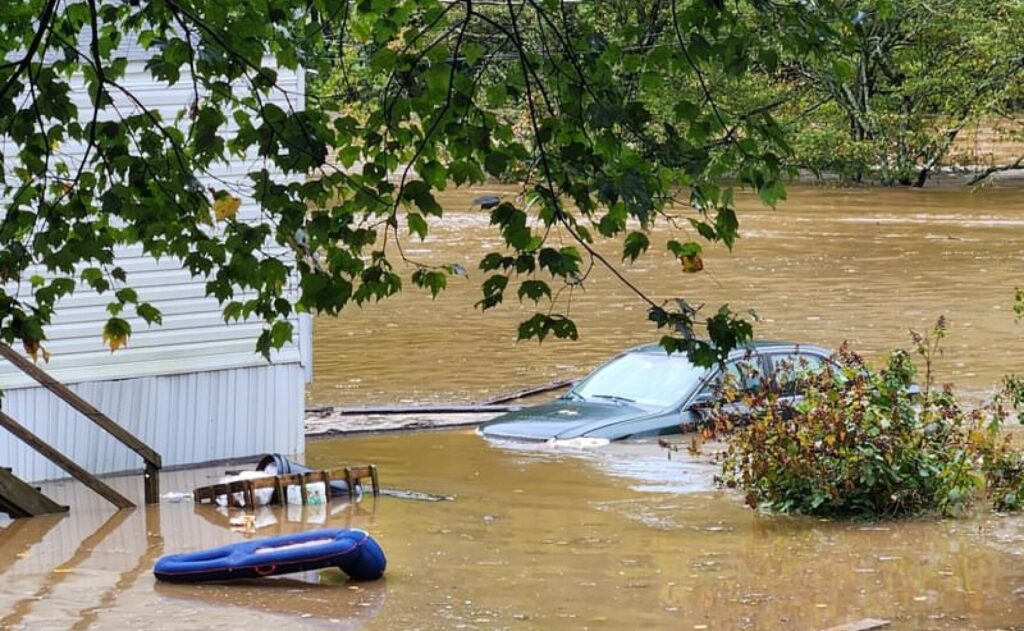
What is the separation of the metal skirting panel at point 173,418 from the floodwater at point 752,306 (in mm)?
4929

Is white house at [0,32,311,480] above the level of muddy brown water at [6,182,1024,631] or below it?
above

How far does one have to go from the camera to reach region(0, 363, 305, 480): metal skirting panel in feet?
54.9

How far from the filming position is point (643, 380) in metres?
18.6

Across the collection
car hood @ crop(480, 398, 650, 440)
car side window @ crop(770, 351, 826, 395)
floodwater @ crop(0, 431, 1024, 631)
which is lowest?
floodwater @ crop(0, 431, 1024, 631)

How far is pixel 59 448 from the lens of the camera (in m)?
16.8

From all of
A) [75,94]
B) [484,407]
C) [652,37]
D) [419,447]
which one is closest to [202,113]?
[652,37]

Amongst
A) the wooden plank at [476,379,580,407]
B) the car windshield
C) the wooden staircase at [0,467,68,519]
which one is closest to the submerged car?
the car windshield

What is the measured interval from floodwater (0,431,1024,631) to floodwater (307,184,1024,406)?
26.0ft

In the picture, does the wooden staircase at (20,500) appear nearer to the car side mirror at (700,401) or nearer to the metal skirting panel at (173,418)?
the metal skirting panel at (173,418)

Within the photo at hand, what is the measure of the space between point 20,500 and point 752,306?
20394 mm

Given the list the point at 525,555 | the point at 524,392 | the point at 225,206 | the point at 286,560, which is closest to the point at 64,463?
the point at 286,560

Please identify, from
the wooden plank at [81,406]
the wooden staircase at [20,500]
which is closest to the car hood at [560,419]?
the wooden plank at [81,406]

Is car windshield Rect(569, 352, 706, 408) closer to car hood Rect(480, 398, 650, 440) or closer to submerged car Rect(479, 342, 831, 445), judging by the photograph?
submerged car Rect(479, 342, 831, 445)

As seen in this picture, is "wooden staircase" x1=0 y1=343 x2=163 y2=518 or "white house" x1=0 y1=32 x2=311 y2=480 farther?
"white house" x1=0 y1=32 x2=311 y2=480
